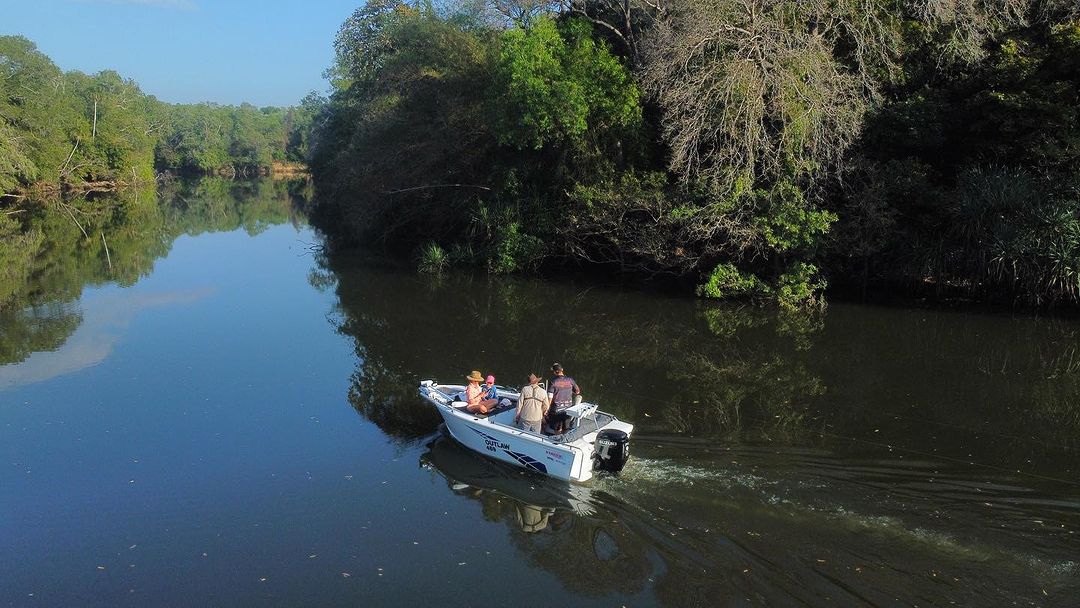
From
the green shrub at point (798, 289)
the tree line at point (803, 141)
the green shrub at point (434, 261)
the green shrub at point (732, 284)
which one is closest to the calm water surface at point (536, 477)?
the green shrub at point (732, 284)

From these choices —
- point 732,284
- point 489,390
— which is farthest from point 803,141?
point 489,390

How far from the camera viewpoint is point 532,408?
11.3 metres

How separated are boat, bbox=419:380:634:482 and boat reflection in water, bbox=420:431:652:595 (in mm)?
223

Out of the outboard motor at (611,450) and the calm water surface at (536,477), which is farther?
the outboard motor at (611,450)

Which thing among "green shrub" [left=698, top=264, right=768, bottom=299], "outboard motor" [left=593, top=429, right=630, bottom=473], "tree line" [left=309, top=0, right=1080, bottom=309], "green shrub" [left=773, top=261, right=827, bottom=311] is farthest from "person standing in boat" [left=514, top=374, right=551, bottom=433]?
"green shrub" [left=773, top=261, right=827, bottom=311]

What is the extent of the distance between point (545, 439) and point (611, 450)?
37.5 inches

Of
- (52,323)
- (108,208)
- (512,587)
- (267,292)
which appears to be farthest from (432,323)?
(108,208)

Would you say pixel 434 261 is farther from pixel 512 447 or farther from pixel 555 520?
pixel 555 520

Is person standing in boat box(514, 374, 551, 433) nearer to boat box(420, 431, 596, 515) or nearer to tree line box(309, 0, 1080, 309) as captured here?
boat box(420, 431, 596, 515)

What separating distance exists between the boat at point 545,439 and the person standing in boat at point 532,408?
0.50 feet

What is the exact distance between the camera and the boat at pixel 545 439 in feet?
34.0

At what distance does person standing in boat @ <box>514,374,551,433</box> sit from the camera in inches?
444

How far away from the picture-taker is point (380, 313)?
71.5ft

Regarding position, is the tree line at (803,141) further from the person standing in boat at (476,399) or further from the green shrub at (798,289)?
the person standing in boat at (476,399)
